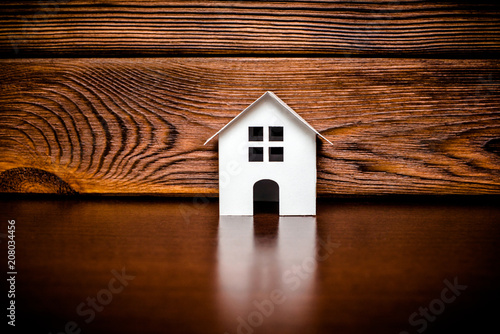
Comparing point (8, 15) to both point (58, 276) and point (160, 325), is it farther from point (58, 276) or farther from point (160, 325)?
point (160, 325)

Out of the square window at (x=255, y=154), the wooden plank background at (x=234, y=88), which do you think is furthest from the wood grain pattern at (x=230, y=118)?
the square window at (x=255, y=154)

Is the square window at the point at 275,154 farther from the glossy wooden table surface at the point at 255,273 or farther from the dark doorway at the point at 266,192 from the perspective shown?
the glossy wooden table surface at the point at 255,273

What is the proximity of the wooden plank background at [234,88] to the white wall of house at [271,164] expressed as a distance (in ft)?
0.64

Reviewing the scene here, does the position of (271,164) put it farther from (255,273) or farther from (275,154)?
(255,273)

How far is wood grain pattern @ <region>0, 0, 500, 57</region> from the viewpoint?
3.07 feet

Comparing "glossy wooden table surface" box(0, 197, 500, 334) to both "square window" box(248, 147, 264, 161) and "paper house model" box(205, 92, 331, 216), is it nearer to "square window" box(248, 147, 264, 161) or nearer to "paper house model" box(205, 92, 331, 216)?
"paper house model" box(205, 92, 331, 216)

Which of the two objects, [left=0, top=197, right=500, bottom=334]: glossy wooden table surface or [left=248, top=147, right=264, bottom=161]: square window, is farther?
[left=248, top=147, right=264, bottom=161]: square window

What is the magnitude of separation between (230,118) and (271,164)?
259mm

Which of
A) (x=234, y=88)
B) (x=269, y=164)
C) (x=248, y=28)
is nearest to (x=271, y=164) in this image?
(x=269, y=164)

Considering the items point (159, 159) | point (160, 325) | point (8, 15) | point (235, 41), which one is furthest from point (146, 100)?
point (160, 325)

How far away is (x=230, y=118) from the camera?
963 mm

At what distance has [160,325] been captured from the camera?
1.06 ft

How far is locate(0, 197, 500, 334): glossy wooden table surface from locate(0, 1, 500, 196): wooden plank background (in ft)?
0.69

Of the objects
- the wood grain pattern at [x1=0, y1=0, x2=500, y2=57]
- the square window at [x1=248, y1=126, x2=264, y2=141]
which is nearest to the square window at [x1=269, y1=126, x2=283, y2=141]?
the square window at [x1=248, y1=126, x2=264, y2=141]
